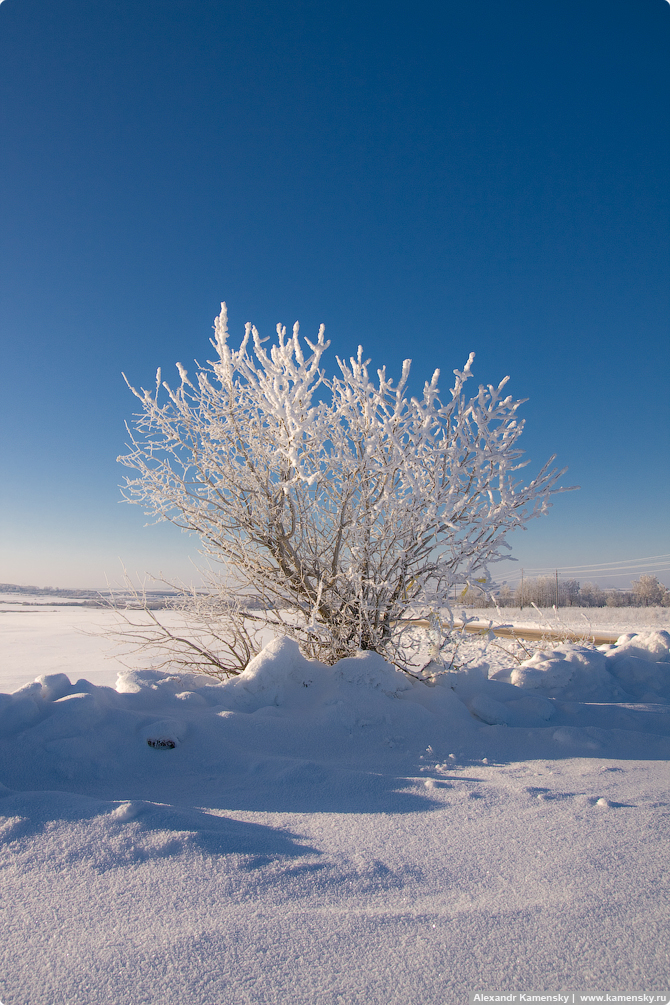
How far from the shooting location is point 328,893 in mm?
1725

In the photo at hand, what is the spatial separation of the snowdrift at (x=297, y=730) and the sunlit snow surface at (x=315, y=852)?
16 millimetres

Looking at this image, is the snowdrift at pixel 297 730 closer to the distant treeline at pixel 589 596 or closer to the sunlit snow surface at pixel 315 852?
the sunlit snow surface at pixel 315 852

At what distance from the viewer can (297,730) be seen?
3553mm

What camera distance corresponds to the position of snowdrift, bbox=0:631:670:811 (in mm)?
2668

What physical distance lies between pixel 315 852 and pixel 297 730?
1.59m

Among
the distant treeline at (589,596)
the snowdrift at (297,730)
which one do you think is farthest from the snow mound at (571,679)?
the distant treeline at (589,596)

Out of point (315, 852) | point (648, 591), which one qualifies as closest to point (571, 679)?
point (315, 852)

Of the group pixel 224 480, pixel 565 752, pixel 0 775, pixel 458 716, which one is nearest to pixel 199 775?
pixel 0 775

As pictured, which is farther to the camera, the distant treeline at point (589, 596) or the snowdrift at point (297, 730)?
the distant treeline at point (589, 596)

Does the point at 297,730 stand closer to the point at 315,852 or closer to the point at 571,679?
the point at 315,852

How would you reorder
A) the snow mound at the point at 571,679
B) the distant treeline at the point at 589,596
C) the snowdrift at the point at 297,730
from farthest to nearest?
the distant treeline at the point at 589,596
the snow mound at the point at 571,679
the snowdrift at the point at 297,730

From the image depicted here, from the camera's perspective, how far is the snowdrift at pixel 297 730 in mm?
2668

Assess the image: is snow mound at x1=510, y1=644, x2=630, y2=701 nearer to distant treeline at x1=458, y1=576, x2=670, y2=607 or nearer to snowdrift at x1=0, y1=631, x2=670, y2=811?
snowdrift at x1=0, y1=631, x2=670, y2=811

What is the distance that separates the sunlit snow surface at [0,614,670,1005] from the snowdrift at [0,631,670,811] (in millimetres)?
16
